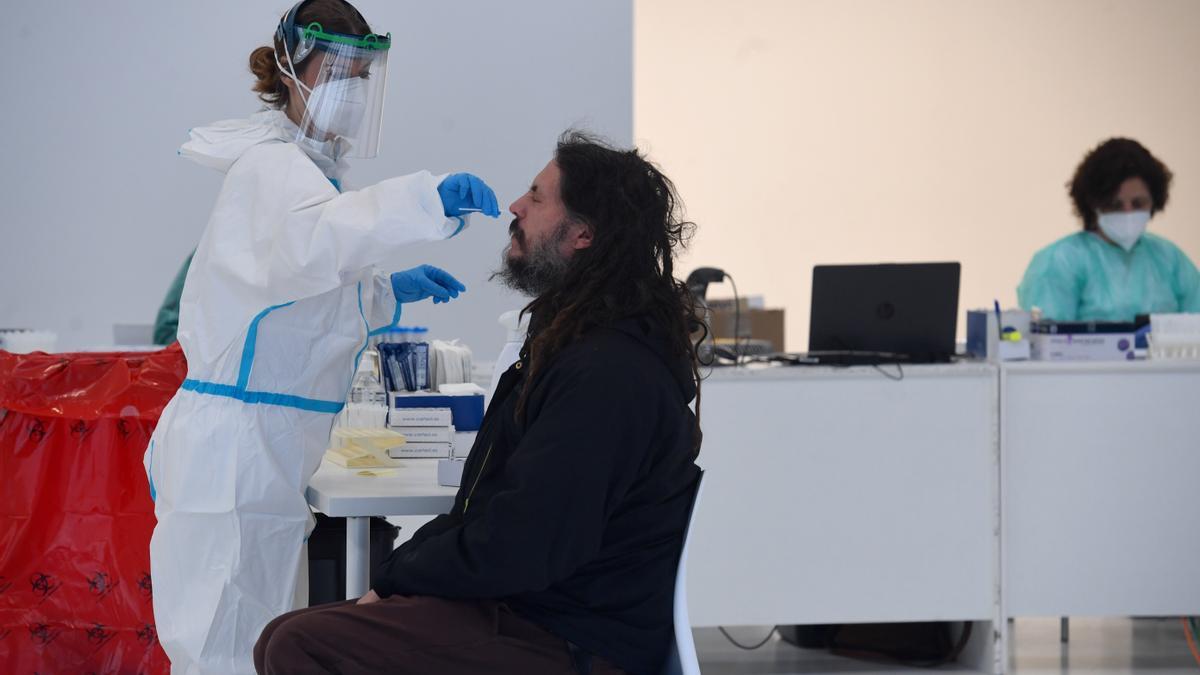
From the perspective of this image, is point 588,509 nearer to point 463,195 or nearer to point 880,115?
point 463,195

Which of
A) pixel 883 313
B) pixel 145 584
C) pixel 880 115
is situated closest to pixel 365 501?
pixel 145 584

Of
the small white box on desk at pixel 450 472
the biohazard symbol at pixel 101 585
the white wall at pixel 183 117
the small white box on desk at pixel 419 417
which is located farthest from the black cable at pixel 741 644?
the small white box on desk at pixel 450 472

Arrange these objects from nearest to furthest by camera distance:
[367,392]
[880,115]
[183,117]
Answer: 1. [367,392]
2. [183,117]
3. [880,115]

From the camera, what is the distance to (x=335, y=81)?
2.05 m

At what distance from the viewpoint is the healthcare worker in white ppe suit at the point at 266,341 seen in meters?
1.88

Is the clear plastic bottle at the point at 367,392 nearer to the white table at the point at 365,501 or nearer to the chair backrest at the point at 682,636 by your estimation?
the white table at the point at 365,501

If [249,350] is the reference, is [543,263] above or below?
above

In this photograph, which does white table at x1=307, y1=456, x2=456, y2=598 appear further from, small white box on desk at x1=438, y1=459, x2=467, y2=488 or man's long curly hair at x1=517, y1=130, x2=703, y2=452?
man's long curly hair at x1=517, y1=130, x2=703, y2=452

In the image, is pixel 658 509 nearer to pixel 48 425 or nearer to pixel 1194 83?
pixel 48 425

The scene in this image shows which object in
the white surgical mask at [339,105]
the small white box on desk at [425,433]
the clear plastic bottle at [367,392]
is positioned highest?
the white surgical mask at [339,105]

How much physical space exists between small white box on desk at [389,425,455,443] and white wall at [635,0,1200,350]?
12.9 feet

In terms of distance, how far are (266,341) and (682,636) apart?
2.77ft

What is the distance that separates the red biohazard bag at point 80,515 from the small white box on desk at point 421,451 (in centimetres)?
52

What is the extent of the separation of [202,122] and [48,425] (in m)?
2.22
